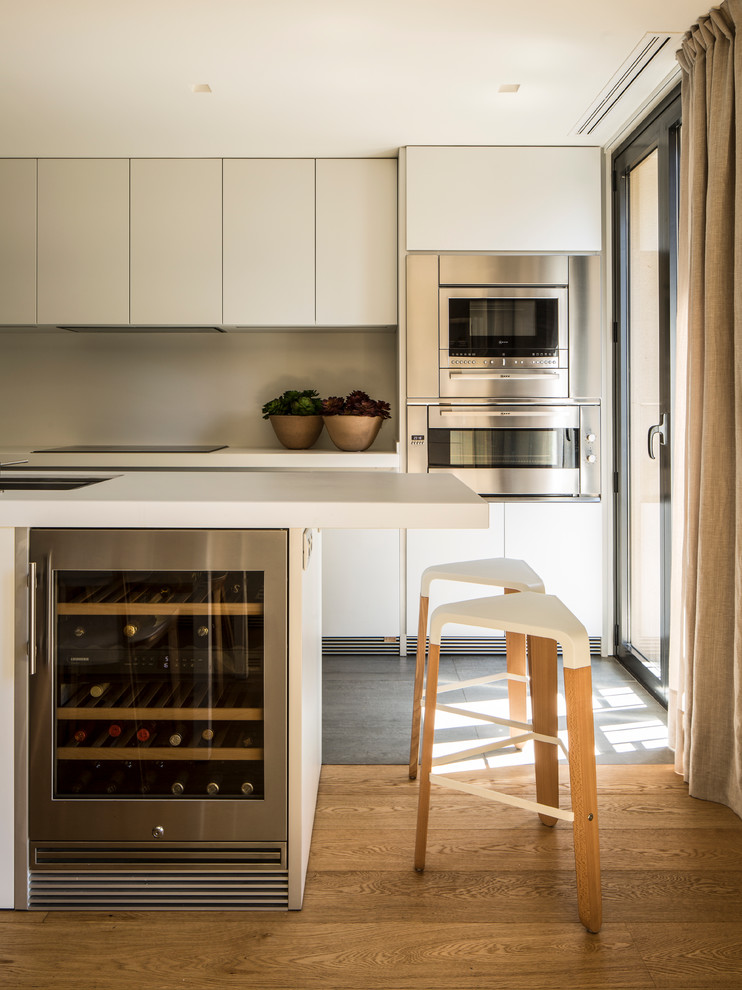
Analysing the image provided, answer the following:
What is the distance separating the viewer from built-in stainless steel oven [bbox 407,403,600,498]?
3596 millimetres

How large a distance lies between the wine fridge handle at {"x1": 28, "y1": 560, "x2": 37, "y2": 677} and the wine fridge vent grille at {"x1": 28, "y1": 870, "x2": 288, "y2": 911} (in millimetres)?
459

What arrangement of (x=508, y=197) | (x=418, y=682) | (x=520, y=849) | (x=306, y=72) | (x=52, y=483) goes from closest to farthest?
(x=520, y=849), (x=52, y=483), (x=418, y=682), (x=306, y=72), (x=508, y=197)

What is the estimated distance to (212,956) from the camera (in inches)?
60.6

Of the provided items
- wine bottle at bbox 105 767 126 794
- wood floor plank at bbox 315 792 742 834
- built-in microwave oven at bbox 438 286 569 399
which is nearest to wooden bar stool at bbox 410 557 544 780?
wood floor plank at bbox 315 792 742 834

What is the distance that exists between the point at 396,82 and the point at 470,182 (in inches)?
29.7

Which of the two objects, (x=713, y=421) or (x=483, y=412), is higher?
(x=483, y=412)

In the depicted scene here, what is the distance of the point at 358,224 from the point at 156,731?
2673mm

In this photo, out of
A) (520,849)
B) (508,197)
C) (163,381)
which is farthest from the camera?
(163,381)

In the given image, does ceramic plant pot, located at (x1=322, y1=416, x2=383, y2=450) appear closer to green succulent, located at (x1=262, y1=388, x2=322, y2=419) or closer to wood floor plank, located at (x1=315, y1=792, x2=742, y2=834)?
green succulent, located at (x1=262, y1=388, x2=322, y2=419)

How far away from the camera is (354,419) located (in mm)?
3656

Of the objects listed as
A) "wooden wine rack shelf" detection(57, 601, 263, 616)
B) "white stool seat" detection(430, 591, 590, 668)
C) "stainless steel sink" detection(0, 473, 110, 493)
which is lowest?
"white stool seat" detection(430, 591, 590, 668)


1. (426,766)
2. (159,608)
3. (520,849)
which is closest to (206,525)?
(159,608)

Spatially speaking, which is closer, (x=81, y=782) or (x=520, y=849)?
(x=81, y=782)

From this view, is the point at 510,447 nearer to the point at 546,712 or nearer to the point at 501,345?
the point at 501,345
